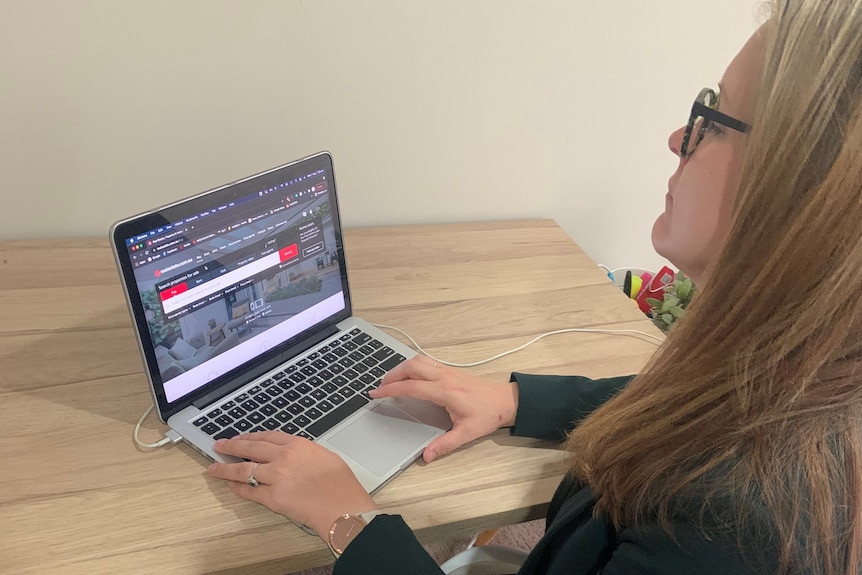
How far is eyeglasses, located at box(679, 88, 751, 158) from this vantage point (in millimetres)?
601

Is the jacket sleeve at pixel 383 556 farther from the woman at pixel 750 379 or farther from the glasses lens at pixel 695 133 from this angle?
the glasses lens at pixel 695 133

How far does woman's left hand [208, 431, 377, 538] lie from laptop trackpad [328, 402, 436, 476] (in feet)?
0.14

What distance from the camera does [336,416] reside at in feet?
2.64

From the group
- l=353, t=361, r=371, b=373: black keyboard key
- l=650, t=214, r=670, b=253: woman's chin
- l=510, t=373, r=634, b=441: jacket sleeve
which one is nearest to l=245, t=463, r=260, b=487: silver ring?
l=353, t=361, r=371, b=373: black keyboard key

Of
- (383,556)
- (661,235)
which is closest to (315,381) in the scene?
(383,556)

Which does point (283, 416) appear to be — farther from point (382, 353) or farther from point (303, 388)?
point (382, 353)

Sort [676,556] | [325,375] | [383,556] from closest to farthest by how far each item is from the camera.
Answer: [676,556] → [383,556] → [325,375]

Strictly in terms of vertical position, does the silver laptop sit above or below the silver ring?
above

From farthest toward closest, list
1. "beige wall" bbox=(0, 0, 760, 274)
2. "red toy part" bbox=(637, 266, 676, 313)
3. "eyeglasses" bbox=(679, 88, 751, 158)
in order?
"red toy part" bbox=(637, 266, 676, 313)
"beige wall" bbox=(0, 0, 760, 274)
"eyeglasses" bbox=(679, 88, 751, 158)

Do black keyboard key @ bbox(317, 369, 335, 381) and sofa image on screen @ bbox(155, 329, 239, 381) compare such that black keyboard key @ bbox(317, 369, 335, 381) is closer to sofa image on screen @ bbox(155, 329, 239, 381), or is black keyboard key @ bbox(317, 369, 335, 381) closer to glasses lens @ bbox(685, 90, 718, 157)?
sofa image on screen @ bbox(155, 329, 239, 381)

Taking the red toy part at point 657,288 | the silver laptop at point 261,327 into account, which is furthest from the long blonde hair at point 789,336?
the red toy part at point 657,288

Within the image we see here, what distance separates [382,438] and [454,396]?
4.0 inches

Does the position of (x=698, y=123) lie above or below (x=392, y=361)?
above

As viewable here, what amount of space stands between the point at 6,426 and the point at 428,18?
817 millimetres
